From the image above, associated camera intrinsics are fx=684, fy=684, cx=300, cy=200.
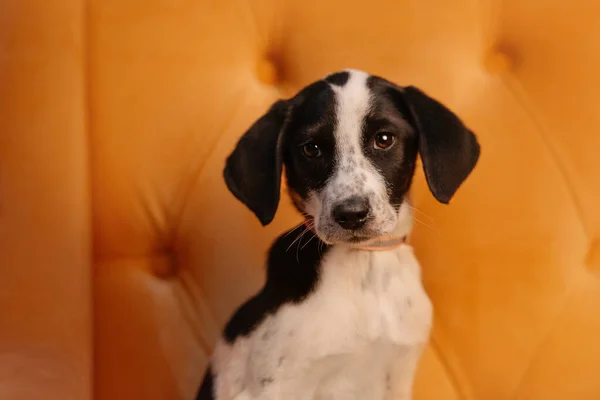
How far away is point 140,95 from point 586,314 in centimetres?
100

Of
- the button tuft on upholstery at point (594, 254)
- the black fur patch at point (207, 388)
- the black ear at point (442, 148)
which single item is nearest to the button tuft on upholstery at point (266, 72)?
the black ear at point (442, 148)

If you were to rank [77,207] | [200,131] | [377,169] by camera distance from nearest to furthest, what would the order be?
1. [377,169]
2. [77,207]
3. [200,131]

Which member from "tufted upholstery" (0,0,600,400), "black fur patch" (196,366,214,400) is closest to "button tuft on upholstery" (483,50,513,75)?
"tufted upholstery" (0,0,600,400)

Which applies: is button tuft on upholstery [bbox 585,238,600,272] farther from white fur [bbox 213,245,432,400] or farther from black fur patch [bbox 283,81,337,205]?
black fur patch [bbox 283,81,337,205]

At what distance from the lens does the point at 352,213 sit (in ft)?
3.56

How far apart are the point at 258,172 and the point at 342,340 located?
0.32m

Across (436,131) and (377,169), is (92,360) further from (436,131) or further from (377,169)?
(436,131)

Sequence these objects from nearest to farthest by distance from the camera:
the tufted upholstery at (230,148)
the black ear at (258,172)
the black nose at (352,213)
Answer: the black nose at (352,213) → the black ear at (258,172) → the tufted upholstery at (230,148)

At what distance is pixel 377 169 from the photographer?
3.81 ft

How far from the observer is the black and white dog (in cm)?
113

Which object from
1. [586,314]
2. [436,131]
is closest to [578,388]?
[586,314]

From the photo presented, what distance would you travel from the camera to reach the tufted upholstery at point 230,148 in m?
1.35

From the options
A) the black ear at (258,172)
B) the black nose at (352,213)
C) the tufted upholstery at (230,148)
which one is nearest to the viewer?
the black nose at (352,213)

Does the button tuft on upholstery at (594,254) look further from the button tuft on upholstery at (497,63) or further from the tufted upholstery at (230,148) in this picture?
the button tuft on upholstery at (497,63)
